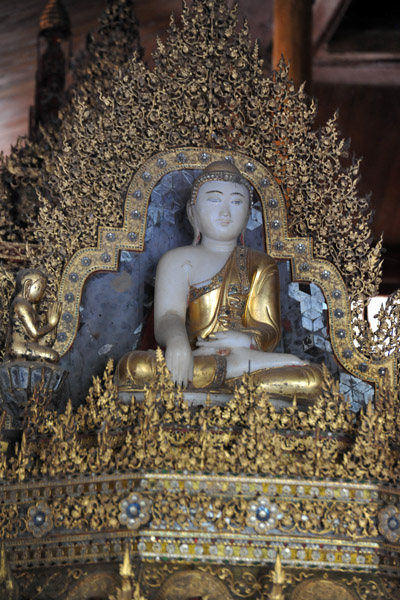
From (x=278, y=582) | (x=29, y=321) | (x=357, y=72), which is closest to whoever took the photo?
(x=278, y=582)

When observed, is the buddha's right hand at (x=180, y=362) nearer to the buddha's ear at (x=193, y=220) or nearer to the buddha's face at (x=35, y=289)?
the buddha's face at (x=35, y=289)

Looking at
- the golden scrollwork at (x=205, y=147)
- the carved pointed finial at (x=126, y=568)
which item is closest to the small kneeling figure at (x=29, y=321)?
the golden scrollwork at (x=205, y=147)

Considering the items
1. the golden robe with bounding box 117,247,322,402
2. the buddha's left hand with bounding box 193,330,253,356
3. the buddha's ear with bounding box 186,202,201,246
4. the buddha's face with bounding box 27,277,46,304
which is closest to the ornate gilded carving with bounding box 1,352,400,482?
the buddha's left hand with bounding box 193,330,253,356

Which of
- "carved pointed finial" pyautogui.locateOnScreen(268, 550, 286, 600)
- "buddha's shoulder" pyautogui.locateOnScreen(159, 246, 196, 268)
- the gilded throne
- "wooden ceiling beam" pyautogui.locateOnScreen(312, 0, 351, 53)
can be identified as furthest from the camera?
"wooden ceiling beam" pyautogui.locateOnScreen(312, 0, 351, 53)

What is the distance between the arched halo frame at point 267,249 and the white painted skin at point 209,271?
1.01ft


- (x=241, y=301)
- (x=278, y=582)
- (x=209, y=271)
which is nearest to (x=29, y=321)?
(x=209, y=271)

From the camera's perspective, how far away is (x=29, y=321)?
230 inches

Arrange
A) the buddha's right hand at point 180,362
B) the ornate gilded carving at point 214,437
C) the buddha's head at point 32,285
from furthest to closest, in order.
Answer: the buddha's head at point 32,285 < the buddha's right hand at point 180,362 < the ornate gilded carving at point 214,437

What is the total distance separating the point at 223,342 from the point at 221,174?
102cm

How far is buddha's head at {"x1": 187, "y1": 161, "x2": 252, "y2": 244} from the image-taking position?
6.42m

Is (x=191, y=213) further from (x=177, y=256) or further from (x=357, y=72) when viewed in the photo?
(x=357, y=72)

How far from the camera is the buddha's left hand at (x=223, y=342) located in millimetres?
5949

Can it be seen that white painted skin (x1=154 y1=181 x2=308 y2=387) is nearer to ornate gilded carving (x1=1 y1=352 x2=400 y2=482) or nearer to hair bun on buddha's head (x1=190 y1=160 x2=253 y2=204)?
hair bun on buddha's head (x1=190 y1=160 x2=253 y2=204)

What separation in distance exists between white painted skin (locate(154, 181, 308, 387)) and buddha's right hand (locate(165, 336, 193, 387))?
14 mm
